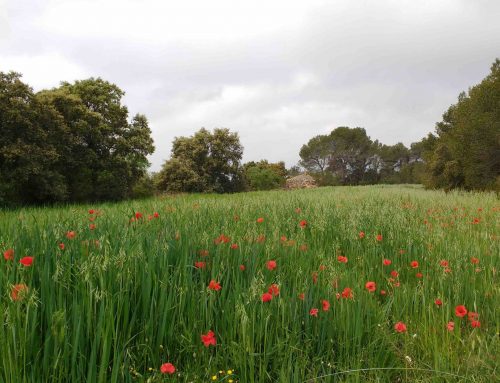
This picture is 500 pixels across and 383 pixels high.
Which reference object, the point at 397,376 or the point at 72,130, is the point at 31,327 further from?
the point at 72,130

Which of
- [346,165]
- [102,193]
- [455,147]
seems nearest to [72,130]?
[102,193]

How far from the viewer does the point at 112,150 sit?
2216cm

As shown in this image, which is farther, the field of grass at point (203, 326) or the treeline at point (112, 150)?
the treeline at point (112, 150)

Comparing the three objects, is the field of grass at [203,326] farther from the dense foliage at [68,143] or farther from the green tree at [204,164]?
the green tree at [204,164]

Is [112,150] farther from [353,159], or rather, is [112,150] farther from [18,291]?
[353,159]

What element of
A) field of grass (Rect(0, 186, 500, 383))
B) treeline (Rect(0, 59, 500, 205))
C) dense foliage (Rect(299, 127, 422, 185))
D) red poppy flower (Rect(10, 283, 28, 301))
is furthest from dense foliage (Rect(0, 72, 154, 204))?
dense foliage (Rect(299, 127, 422, 185))

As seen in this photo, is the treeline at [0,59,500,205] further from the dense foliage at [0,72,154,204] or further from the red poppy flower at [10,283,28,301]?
the red poppy flower at [10,283,28,301]

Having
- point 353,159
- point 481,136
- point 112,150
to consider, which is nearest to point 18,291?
point 112,150

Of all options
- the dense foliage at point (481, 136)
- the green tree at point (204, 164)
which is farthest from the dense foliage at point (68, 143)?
the dense foliage at point (481, 136)

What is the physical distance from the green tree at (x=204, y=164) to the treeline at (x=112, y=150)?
0.35 feet

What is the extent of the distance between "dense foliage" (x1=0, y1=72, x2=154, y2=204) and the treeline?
0.05m

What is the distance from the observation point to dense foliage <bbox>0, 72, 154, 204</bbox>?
15906mm

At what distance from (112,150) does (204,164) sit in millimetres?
14666

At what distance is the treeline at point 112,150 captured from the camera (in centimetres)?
1628
